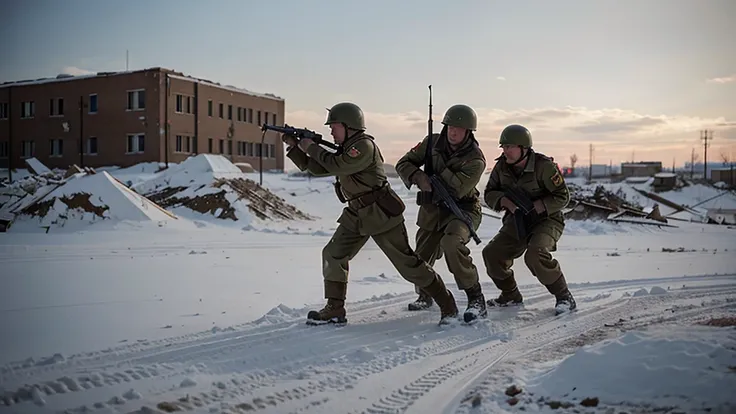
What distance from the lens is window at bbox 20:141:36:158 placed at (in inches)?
1607

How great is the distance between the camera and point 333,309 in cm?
597

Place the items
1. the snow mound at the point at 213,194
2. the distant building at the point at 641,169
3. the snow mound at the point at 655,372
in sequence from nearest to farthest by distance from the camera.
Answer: the snow mound at the point at 655,372
the snow mound at the point at 213,194
the distant building at the point at 641,169

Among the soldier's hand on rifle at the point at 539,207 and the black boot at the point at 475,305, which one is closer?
the black boot at the point at 475,305

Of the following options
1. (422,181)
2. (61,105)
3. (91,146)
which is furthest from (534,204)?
(61,105)

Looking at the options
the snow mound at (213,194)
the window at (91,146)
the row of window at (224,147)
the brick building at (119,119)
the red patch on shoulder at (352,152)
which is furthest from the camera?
the window at (91,146)

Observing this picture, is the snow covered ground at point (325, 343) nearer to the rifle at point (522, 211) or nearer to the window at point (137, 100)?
the rifle at point (522, 211)

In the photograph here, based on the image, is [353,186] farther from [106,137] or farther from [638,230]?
[106,137]

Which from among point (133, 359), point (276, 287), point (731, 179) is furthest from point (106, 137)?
point (731, 179)

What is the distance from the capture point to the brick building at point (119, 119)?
121 ft

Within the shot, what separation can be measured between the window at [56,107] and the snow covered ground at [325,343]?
33.2 meters

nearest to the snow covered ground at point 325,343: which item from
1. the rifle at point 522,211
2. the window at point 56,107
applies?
the rifle at point 522,211

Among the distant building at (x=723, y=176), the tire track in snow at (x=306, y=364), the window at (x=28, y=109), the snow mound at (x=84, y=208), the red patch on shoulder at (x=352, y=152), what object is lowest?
the tire track in snow at (x=306, y=364)

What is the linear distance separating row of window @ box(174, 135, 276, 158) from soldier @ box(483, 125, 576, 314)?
31.0 m

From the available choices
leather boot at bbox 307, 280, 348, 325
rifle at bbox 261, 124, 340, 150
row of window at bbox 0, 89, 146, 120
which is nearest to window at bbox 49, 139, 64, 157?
row of window at bbox 0, 89, 146, 120
